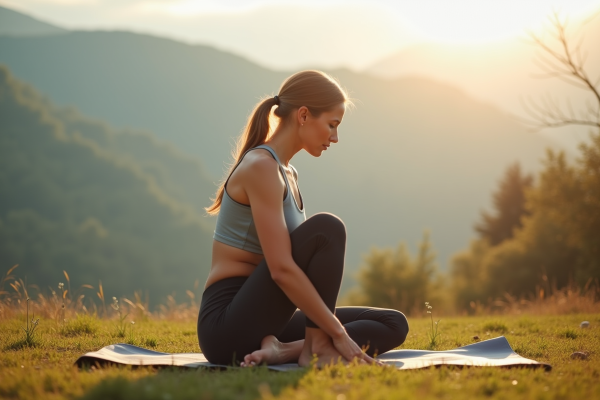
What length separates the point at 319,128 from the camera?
12.0 ft

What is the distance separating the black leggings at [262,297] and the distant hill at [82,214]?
210 ft

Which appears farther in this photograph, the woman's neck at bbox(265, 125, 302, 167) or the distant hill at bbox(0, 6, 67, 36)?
the distant hill at bbox(0, 6, 67, 36)

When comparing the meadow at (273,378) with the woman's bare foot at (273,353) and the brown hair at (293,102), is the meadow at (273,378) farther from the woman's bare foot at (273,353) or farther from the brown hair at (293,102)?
the brown hair at (293,102)

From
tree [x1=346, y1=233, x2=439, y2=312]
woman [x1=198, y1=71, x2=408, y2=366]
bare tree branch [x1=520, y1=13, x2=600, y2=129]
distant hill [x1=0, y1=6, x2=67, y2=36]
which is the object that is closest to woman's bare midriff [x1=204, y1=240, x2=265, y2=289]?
woman [x1=198, y1=71, x2=408, y2=366]

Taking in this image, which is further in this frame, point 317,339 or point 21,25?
point 21,25

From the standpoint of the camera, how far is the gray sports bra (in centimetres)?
345

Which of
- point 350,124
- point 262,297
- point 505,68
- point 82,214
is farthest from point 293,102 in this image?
point 350,124

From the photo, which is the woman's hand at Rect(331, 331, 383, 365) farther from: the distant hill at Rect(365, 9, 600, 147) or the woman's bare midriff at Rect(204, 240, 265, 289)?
the distant hill at Rect(365, 9, 600, 147)

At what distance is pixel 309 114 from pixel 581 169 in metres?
26.8

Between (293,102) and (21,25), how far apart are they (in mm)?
127695

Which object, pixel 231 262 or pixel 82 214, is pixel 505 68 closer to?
pixel 231 262

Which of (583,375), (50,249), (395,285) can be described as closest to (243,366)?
(583,375)

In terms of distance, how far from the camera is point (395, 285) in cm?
3862

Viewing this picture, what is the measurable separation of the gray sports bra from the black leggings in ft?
0.64
